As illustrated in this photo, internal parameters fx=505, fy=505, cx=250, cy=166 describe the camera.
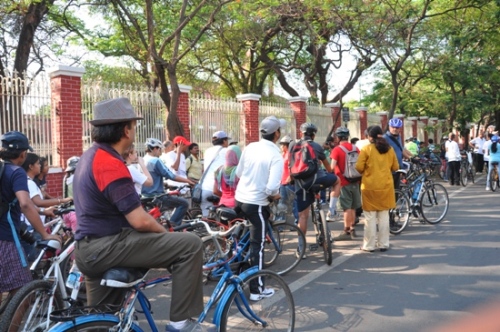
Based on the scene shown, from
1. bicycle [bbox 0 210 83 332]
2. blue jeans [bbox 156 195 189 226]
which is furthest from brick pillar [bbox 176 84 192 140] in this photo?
bicycle [bbox 0 210 83 332]

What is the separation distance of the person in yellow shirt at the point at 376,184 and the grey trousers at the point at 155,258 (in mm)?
4673

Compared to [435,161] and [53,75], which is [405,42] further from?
[53,75]

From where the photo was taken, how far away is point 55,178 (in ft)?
29.9

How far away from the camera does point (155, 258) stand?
2.89m

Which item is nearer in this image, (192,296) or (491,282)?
(192,296)

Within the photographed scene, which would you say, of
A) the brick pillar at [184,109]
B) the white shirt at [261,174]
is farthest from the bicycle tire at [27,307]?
the brick pillar at [184,109]

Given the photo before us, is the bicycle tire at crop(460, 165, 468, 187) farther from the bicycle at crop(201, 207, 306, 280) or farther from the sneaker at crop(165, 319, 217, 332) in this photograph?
the sneaker at crop(165, 319, 217, 332)

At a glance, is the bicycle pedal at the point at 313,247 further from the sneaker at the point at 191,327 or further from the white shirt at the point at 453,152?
the white shirt at the point at 453,152

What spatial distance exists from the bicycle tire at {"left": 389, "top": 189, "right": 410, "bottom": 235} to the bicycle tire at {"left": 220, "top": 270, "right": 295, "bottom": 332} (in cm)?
493

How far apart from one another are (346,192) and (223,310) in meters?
5.06

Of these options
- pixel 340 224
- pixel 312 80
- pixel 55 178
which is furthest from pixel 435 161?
pixel 55 178

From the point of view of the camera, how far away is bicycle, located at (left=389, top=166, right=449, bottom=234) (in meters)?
8.58

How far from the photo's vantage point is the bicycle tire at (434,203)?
9109 millimetres

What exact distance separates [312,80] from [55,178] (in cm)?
1475
